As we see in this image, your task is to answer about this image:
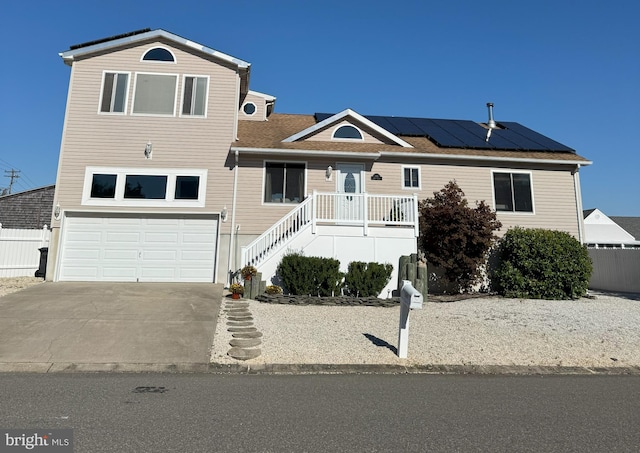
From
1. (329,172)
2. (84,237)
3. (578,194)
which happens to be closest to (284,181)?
(329,172)

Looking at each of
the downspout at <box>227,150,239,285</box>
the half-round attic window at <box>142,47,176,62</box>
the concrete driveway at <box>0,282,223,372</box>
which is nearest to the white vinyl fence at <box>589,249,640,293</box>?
the downspout at <box>227,150,239,285</box>

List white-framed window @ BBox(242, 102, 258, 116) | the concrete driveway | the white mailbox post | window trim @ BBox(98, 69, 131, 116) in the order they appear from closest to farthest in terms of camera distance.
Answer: the concrete driveway → the white mailbox post → window trim @ BBox(98, 69, 131, 116) → white-framed window @ BBox(242, 102, 258, 116)

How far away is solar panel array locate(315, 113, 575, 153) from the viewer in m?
14.5

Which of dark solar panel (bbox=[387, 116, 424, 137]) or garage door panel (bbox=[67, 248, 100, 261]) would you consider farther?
dark solar panel (bbox=[387, 116, 424, 137])

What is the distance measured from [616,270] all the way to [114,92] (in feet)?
68.8

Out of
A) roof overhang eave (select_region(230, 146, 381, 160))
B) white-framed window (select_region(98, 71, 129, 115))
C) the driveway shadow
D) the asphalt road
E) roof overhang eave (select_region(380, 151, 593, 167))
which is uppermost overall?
white-framed window (select_region(98, 71, 129, 115))

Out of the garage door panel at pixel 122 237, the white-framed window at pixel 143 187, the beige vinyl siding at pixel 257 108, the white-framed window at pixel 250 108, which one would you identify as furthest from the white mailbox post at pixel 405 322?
the white-framed window at pixel 250 108

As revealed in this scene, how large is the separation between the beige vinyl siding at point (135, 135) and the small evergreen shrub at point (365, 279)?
16.8 ft

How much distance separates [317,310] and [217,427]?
5663 millimetres

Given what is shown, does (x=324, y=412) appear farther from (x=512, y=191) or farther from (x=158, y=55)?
(x=158, y=55)

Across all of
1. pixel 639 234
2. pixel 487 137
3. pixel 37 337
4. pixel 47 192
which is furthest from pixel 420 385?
pixel 639 234

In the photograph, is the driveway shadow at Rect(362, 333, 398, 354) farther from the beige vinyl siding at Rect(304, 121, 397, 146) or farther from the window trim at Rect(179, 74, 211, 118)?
the window trim at Rect(179, 74, 211, 118)

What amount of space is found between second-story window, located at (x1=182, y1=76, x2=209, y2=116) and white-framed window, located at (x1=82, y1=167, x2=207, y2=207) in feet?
7.37

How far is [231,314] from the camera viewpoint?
8.11 metres
